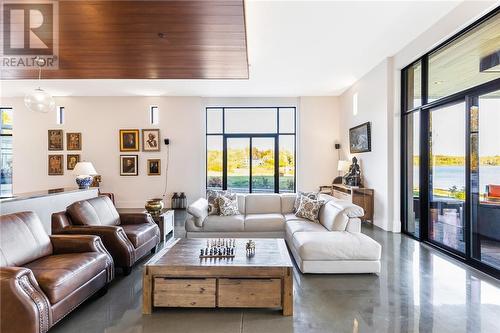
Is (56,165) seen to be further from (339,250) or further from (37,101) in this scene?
(339,250)

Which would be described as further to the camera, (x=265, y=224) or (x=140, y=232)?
(x=265, y=224)

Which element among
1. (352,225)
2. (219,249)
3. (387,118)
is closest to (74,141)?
(219,249)

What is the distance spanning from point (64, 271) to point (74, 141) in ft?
24.3

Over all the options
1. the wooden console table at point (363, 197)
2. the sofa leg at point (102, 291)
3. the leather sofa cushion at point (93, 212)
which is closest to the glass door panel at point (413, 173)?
the wooden console table at point (363, 197)

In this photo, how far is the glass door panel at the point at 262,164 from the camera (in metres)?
8.55

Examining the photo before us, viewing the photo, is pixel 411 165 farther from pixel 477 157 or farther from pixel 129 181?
pixel 129 181

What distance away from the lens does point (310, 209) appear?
15.0ft

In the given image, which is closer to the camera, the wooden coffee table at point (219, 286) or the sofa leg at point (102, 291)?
the wooden coffee table at point (219, 286)

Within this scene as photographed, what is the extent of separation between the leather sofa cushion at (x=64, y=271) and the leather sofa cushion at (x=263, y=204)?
9.09ft

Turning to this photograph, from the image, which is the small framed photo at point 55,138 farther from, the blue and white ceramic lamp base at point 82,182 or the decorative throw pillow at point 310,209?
the decorative throw pillow at point 310,209

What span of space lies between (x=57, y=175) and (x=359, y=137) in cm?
896

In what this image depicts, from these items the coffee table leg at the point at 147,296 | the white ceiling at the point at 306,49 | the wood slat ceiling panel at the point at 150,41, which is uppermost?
the white ceiling at the point at 306,49

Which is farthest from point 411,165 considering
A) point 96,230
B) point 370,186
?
point 96,230

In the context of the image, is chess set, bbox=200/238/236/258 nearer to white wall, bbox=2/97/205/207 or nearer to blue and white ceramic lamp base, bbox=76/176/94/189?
blue and white ceramic lamp base, bbox=76/176/94/189
